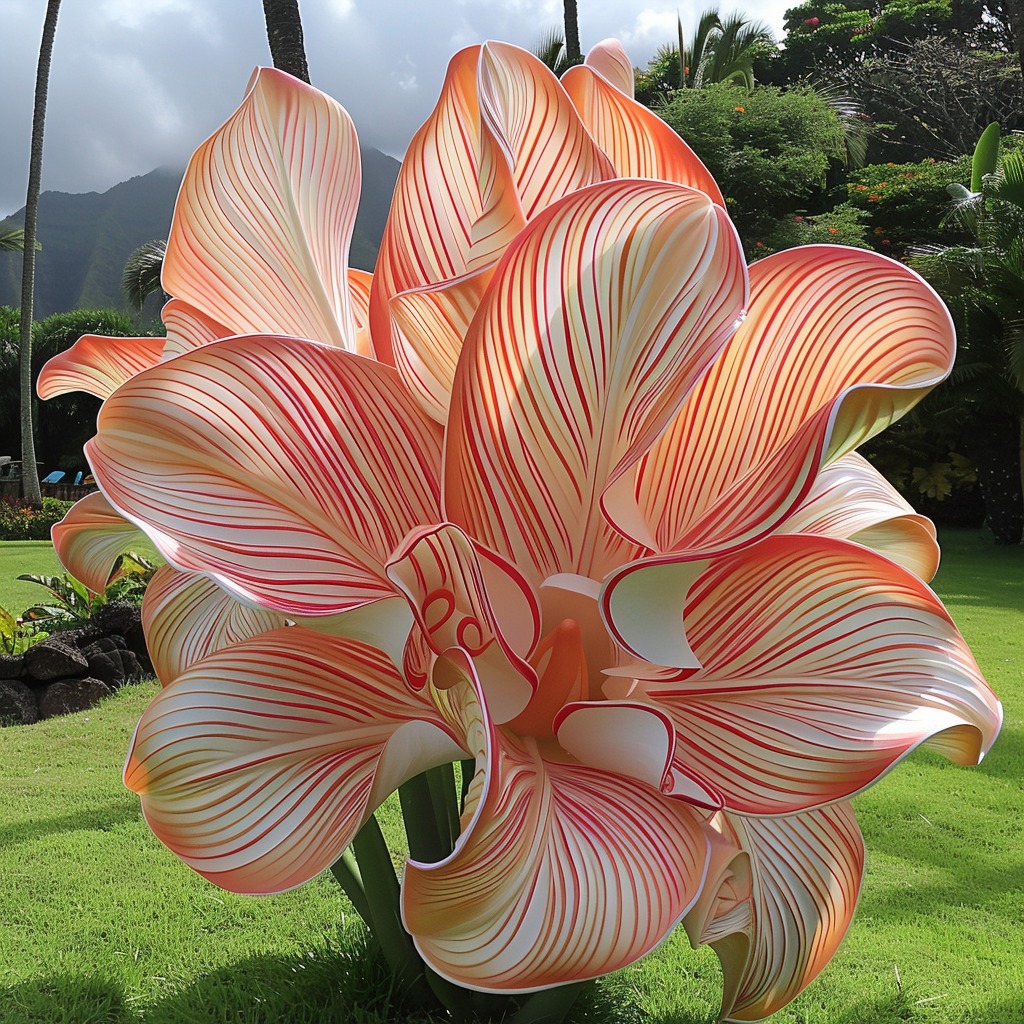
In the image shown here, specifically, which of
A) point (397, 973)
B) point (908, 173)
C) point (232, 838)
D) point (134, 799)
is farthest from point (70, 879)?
point (908, 173)

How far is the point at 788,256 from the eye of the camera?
70cm

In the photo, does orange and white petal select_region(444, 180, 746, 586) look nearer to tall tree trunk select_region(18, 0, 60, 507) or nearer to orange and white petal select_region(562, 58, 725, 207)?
orange and white petal select_region(562, 58, 725, 207)

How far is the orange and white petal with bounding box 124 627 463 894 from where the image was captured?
0.64m

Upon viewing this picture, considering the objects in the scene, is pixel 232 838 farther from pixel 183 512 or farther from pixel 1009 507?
pixel 1009 507

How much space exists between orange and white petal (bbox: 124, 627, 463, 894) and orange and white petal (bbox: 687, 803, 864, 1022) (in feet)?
0.86

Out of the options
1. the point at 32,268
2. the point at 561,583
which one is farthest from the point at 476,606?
the point at 32,268

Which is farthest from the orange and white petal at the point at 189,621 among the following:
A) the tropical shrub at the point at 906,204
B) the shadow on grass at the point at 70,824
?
the tropical shrub at the point at 906,204

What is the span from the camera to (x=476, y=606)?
63 cm

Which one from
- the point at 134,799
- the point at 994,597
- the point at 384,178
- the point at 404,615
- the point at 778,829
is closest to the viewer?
the point at 404,615

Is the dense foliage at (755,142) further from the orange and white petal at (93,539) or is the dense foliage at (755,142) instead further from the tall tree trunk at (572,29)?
the orange and white petal at (93,539)

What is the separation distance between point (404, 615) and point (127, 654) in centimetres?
530

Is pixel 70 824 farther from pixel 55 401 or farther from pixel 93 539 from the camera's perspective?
pixel 55 401

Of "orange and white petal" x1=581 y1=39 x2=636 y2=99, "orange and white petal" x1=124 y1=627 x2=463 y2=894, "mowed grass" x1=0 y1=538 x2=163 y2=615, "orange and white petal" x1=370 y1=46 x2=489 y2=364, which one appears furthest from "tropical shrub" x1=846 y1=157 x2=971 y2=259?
"orange and white petal" x1=124 y1=627 x2=463 y2=894

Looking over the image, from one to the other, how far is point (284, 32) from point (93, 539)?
311cm
